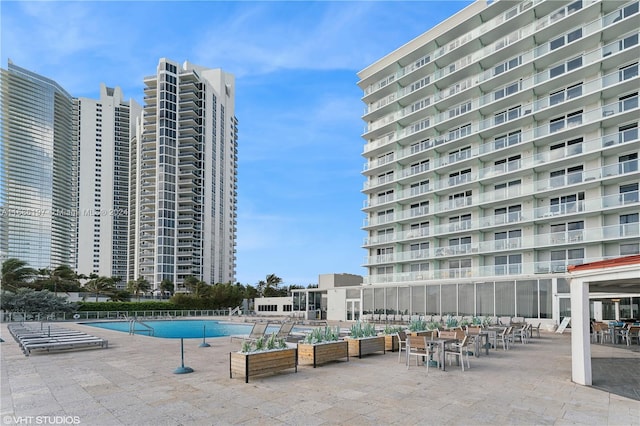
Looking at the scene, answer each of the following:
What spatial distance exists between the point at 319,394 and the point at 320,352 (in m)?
2.83

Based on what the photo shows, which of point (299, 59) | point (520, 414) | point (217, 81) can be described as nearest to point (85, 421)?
point (520, 414)

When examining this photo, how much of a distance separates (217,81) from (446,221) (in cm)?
8230

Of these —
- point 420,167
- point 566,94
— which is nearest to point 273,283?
point 420,167

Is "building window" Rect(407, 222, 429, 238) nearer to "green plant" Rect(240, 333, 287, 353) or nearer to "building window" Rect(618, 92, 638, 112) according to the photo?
"building window" Rect(618, 92, 638, 112)

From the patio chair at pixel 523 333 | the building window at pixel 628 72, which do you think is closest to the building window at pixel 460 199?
the building window at pixel 628 72

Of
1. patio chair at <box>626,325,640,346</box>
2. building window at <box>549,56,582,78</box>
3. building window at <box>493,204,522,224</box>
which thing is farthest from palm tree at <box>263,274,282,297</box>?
patio chair at <box>626,325,640,346</box>

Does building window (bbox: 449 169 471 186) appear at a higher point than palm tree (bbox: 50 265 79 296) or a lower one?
higher

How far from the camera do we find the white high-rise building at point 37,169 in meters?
79.1

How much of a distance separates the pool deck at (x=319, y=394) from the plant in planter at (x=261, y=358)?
206mm

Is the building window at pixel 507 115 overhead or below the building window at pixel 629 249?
overhead

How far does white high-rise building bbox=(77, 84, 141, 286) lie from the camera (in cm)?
10100

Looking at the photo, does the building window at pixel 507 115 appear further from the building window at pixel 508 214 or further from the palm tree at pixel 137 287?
the palm tree at pixel 137 287

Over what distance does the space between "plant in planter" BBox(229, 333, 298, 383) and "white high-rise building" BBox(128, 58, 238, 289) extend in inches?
2944

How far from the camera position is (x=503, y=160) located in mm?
30828
